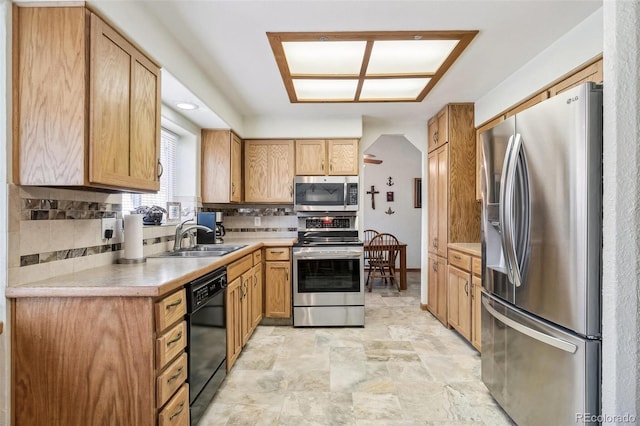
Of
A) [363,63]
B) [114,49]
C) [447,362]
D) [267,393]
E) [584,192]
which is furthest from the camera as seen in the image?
[447,362]

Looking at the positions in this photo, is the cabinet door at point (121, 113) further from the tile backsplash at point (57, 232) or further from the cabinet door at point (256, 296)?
the cabinet door at point (256, 296)

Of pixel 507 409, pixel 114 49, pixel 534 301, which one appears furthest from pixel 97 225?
pixel 507 409

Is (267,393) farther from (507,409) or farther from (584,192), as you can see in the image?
(584,192)

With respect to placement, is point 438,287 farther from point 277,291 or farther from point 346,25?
point 346,25

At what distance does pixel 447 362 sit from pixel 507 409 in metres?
0.80

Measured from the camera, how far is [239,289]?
2.59 meters

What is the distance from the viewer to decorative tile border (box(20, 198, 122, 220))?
1.41m

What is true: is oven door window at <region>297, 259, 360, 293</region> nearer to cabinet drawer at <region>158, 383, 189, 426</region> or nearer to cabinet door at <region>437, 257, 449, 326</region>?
cabinet door at <region>437, 257, 449, 326</region>

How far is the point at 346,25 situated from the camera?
6.35 ft

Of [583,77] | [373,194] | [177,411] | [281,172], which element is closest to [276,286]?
[281,172]

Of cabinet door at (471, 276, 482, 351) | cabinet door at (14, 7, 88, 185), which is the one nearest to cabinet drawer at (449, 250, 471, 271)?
cabinet door at (471, 276, 482, 351)

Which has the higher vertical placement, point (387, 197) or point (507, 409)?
point (387, 197)

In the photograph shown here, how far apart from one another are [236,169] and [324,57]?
1.72 m

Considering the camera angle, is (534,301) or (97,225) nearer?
(534,301)
